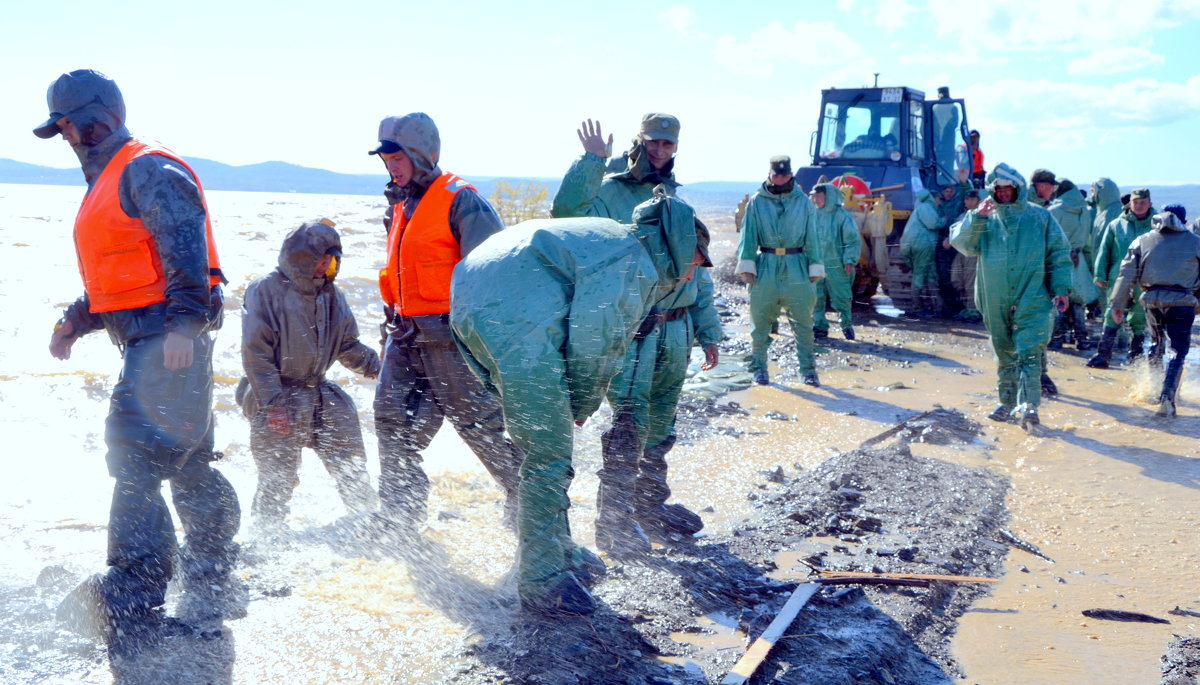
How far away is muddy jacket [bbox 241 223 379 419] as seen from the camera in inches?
178

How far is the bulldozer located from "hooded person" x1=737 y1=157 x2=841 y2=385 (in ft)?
14.9

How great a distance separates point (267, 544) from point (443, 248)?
1535 mm

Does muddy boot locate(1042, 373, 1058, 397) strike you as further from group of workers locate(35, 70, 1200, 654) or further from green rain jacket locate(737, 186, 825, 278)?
group of workers locate(35, 70, 1200, 654)

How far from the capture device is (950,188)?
1356 cm

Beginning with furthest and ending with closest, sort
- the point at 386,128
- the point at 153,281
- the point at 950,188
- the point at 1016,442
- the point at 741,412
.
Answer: the point at 950,188, the point at 741,412, the point at 1016,442, the point at 386,128, the point at 153,281

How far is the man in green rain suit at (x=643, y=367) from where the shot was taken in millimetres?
4578

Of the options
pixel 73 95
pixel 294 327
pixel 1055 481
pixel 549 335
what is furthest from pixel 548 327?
pixel 1055 481

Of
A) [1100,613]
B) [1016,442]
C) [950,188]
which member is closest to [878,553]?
[1100,613]

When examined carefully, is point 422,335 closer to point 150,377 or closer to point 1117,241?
point 150,377

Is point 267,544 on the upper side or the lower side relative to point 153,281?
lower

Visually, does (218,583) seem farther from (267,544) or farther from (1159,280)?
(1159,280)

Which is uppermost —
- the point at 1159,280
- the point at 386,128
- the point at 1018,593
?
the point at 386,128

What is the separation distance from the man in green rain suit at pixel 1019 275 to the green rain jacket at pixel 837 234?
12.5ft

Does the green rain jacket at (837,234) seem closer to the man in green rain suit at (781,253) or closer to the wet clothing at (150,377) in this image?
the man in green rain suit at (781,253)
